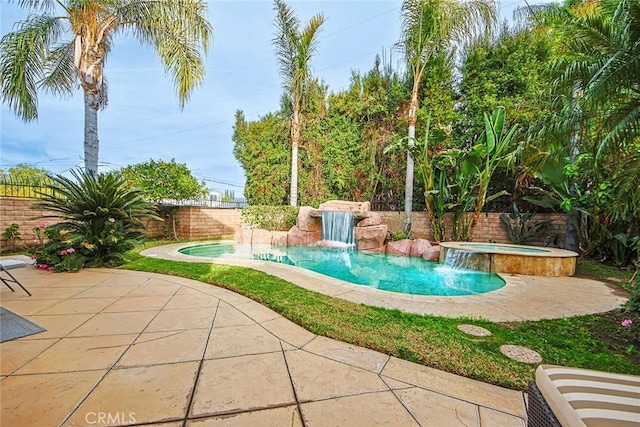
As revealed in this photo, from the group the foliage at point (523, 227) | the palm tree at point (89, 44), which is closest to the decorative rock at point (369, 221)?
the foliage at point (523, 227)

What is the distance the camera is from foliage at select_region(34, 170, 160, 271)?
502 cm

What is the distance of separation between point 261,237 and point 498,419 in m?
10.1

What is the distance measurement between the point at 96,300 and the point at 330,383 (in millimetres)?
3306

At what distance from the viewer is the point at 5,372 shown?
5.92 feet

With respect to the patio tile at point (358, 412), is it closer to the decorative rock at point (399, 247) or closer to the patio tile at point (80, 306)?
the patio tile at point (80, 306)

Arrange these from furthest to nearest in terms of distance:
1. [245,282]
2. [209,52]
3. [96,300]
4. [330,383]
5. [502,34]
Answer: [502,34] → [209,52] → [245,282] → [96,300] → [330,383]

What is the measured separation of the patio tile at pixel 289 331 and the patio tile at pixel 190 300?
3.09 feet

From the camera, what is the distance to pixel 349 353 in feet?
7.23

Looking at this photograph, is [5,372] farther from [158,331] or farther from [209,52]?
[209,52]

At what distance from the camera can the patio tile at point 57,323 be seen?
2382mm

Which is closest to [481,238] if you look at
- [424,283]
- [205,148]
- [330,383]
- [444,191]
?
[444,191]

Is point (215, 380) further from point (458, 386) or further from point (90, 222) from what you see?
point (90, 222)

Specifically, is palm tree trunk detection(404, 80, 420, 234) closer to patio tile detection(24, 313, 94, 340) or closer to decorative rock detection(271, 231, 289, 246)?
decorative rock detection(271, 231, 289, 246)

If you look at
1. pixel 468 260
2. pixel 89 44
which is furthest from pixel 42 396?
pixel 89 44
